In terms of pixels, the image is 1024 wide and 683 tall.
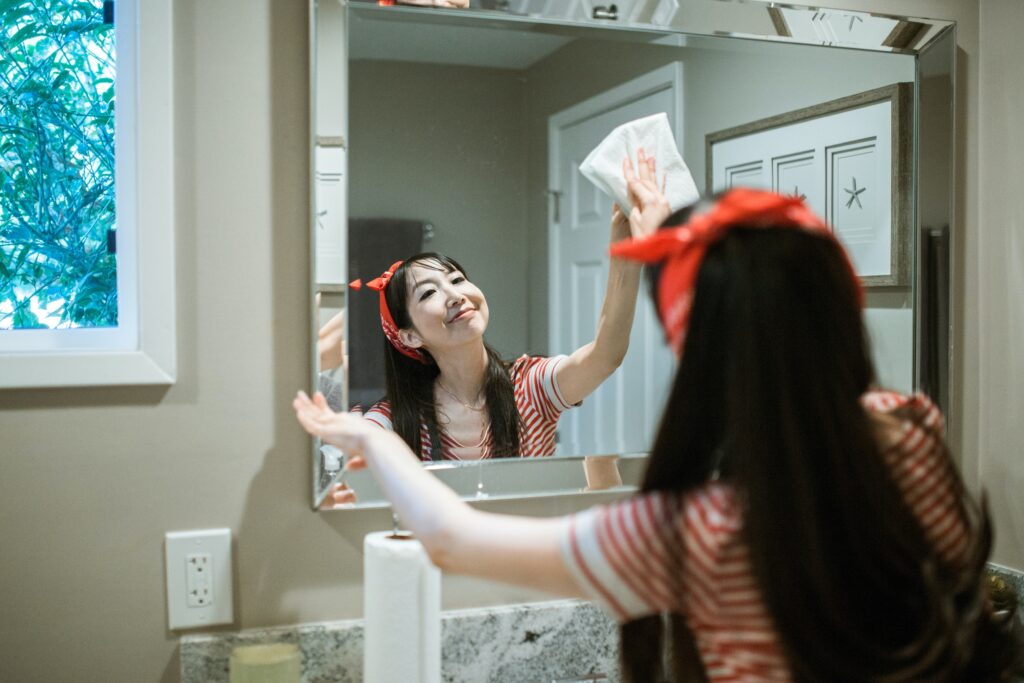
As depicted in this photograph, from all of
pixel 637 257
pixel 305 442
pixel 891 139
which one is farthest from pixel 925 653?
pixel 891 139

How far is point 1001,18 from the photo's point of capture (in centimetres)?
130

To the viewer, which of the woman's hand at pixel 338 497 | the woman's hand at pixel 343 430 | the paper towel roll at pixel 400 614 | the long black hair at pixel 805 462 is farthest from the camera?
the woman's hand at pixel 338 497

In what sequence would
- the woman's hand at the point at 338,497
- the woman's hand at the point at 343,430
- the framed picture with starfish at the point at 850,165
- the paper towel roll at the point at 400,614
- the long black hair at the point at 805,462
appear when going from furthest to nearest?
1. the framed picture with starfish at the point at 850,165
2. the woman's hand at the point at 338,497
3. the paper towel roll at the point at 400,614
4. the woman's hand at the point at 343,430
5. the long black hair at the point at 805,462

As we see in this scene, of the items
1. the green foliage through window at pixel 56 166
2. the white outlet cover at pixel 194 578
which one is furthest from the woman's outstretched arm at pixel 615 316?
the green foliage through window at pixel 56 166

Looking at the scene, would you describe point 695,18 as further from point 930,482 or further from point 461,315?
point 930,482

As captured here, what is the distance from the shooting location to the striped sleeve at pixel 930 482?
68 cm

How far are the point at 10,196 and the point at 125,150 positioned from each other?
0.17 metres

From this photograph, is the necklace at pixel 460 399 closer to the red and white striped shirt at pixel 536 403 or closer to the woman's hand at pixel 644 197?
the red and white striped shirt at pixel 536 403

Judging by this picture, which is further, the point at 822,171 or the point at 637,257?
the point at 822,171

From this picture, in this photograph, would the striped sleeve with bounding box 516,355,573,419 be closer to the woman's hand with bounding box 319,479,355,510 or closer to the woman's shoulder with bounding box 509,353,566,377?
the woman's shoulder with bounding box 509,353,566,377

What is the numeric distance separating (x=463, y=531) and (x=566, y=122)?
2.04ft

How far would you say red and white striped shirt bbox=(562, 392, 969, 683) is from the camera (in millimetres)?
633

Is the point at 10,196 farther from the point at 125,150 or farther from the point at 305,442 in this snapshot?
the point at 305,442

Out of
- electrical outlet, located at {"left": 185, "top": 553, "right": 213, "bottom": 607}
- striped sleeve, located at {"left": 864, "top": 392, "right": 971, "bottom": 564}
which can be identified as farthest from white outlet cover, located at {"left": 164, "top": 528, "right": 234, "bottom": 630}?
striped sleeve, located at {"left": 864, "top": 392, "right": 971, "bottom": 564}
